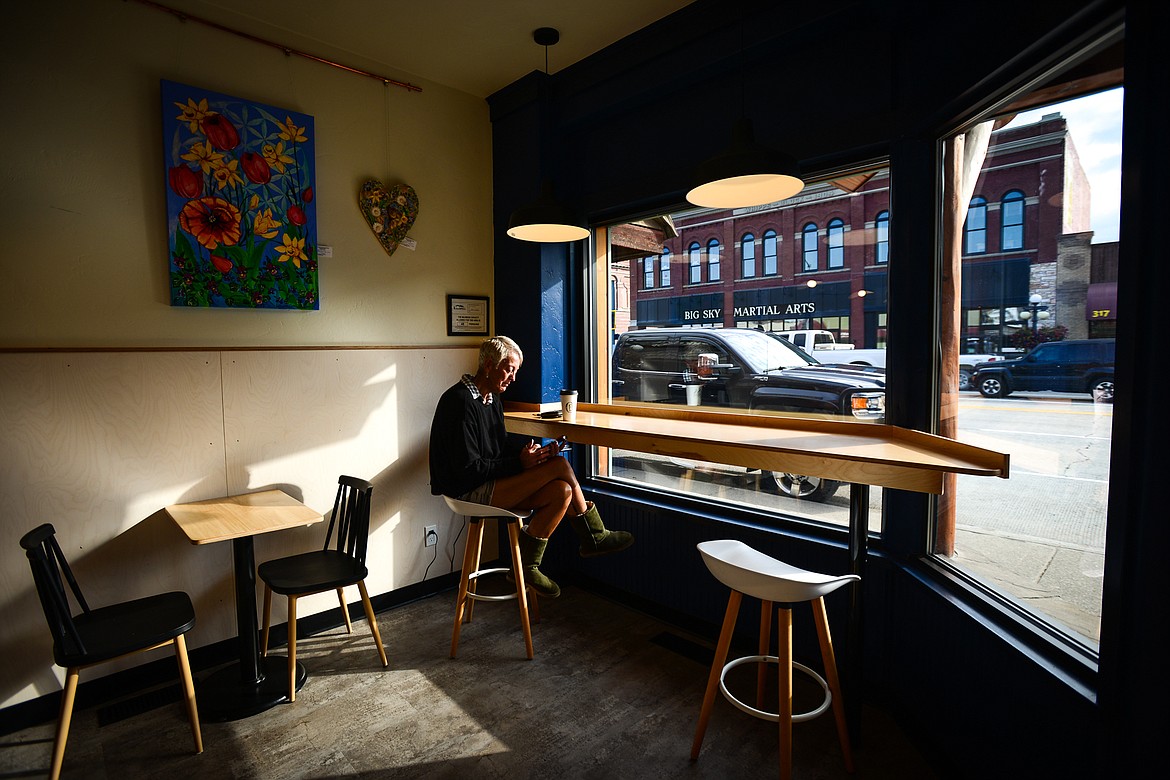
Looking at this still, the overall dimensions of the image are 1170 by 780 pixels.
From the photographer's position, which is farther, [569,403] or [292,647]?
[569,403]

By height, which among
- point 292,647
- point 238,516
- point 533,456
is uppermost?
point 533,456

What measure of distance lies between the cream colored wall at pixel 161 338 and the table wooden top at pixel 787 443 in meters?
0.94

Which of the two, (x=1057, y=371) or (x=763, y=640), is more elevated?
(x=1057, y=371)

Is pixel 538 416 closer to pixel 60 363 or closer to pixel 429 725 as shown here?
pixel 429 725

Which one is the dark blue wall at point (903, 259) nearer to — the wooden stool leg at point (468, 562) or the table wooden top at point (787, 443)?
the table wooden top at point (787, 443)

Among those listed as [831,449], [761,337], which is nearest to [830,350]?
[761,337]

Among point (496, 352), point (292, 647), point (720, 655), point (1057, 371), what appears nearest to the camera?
point (1057, 371)

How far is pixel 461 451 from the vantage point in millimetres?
2912

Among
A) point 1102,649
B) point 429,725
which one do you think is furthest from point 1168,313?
point 429,725

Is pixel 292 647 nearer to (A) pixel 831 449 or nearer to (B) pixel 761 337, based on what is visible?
(A) pixel 831 449

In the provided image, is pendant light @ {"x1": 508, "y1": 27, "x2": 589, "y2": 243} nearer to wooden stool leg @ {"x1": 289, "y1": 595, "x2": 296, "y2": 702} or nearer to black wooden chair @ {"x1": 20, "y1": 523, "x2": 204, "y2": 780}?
wooden stool leg @ {"x1": 289, "y1": 595, "x2": 296, "y2": 702}

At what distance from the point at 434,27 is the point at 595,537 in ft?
8.60

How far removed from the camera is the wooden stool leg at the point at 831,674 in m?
1.98

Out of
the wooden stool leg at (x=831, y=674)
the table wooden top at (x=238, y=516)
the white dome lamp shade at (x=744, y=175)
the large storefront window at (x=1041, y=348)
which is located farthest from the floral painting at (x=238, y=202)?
the large storefront window at (x=1041, y=348)
